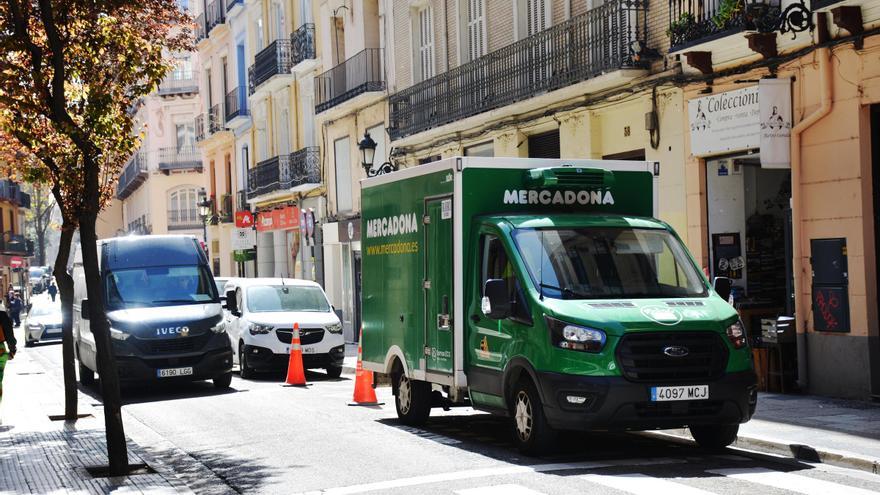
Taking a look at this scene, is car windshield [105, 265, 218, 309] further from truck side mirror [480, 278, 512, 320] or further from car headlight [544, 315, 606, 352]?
car headlight [544, 315, 606, 352]

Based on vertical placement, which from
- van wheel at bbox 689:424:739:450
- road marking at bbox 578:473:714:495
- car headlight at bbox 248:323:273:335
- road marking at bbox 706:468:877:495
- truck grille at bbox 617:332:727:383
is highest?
truck grille at bbox 617:332:727:383

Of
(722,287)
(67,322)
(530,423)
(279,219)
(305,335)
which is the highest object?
(279,219)

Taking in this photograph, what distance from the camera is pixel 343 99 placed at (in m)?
34.1

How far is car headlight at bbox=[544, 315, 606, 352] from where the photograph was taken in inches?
427

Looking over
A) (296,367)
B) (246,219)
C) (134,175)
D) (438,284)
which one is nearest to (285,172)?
(246,219)

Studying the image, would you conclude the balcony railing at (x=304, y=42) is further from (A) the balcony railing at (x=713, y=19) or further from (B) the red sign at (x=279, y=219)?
(A) the balcony railing at (x=713, y=19)

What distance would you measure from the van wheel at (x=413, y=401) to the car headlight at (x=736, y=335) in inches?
157

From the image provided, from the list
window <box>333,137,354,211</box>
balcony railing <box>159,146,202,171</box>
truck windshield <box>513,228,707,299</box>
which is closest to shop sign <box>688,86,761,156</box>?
truck windshield <box>513,228,707,299</box>

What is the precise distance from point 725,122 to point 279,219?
26.4 meters

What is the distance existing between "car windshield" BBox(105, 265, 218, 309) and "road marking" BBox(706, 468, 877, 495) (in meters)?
12.1

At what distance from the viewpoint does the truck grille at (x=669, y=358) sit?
1080cm

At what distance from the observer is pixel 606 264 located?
1188 cm

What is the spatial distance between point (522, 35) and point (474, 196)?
1236 cm

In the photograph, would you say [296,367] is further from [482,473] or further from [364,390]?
[482,473]
